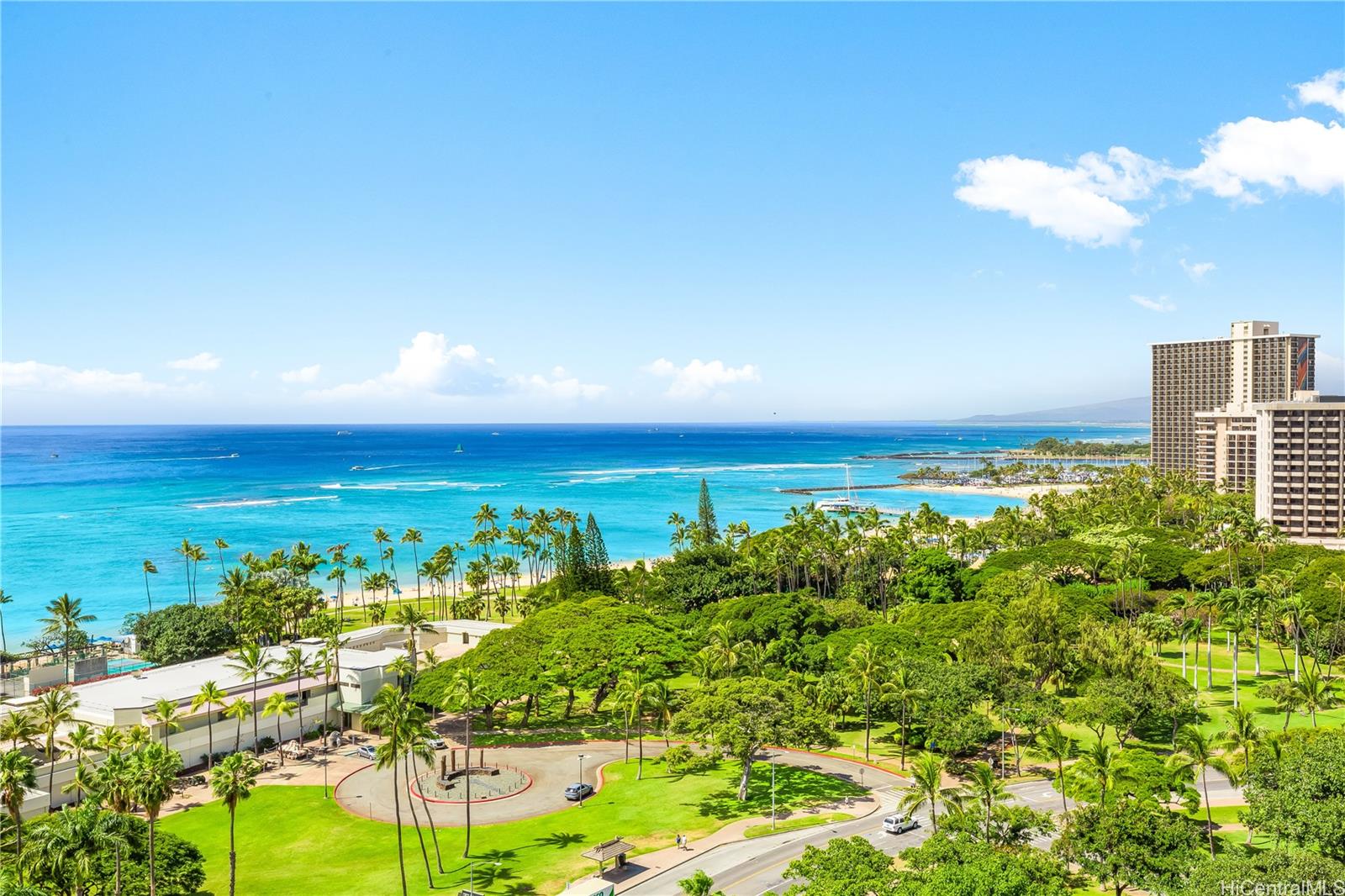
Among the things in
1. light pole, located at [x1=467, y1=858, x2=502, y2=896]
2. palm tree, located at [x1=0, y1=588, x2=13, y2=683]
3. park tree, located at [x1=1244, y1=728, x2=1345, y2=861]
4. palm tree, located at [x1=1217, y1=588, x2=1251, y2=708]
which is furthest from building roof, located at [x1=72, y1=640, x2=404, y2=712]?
palm tree, located at [x1=1217, y1=588, x2=1251, y2=708]

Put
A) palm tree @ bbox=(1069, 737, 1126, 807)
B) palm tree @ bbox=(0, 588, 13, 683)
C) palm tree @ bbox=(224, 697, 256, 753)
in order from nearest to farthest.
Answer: palm tree @ bbox=(1069, 737, 1126, 807), palm tree @ bbox=(224, 697, 256, 753), palm tree @ bbox=(0, 588, 13, 683)

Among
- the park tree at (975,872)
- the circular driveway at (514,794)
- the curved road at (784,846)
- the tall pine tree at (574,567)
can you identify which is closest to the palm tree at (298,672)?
the circular driveway at (514,794)

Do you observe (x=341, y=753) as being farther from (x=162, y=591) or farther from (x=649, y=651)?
(x=162, y=591)

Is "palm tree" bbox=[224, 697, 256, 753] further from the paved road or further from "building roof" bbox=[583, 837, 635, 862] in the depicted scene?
the paved road

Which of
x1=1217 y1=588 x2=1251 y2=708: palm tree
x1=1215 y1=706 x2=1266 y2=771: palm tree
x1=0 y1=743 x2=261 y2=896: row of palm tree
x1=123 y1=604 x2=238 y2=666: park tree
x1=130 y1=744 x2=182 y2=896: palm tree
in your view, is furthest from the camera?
x1=123 y1=604 x2=238 y2=666: park tree

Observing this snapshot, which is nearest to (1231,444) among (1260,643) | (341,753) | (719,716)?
(1260,643)

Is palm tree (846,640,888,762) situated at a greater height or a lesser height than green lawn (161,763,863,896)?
greater

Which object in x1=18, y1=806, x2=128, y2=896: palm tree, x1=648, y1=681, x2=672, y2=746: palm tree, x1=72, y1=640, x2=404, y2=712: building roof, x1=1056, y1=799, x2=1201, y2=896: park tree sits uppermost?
x1=18, y1=806, x2=128, y2=896: palm tree
